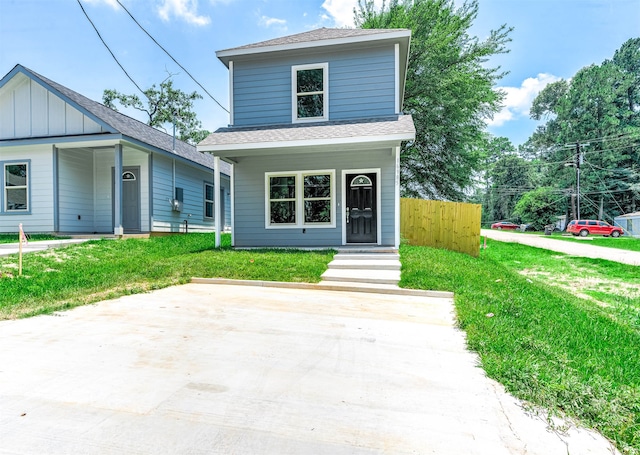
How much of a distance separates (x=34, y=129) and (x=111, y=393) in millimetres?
11834

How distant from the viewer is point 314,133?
837cm

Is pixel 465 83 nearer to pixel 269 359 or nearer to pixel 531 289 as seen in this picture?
pixel 531 289

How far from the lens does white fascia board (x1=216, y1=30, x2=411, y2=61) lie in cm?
878

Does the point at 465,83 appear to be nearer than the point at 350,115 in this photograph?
No

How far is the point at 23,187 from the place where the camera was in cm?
1022

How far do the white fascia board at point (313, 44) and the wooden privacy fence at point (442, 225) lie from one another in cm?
452

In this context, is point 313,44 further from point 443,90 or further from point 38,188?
point 38,188

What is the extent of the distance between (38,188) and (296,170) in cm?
778

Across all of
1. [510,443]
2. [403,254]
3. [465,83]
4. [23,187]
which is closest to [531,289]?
[403,254]

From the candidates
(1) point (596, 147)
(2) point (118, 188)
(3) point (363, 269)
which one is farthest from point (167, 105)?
(1) point (596, 147)

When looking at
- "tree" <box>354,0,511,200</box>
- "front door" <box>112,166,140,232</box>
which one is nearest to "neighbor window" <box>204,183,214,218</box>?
"front door" <box>112,166,140,232</box>

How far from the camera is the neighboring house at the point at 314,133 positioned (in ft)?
29.3

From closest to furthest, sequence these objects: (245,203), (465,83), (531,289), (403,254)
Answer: (531,289)
(403,254)
(245,203)
(465,83)

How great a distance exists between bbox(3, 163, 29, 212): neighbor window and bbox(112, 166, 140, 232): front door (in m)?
2.61
